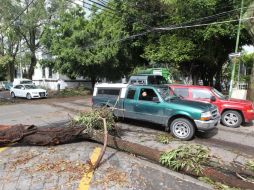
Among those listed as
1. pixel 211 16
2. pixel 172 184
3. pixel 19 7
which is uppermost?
pixel 19 7

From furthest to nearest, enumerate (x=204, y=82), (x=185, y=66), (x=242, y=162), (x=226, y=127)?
(x=204, y=82) → (x=185, y=66) → (x=226, y=127) → (x=242, y=162)

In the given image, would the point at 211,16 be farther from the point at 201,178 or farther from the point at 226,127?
the point at 201,178

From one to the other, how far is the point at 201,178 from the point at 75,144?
11.8 ft

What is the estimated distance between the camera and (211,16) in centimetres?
1552

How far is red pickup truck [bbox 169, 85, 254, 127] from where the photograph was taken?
973 cm

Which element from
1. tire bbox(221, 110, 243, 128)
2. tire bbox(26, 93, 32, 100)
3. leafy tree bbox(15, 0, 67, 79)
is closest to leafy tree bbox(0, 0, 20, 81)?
leafy tree bbox(15, 0, 67, 79)

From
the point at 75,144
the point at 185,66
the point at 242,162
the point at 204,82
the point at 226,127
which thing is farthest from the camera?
the point at 204,82

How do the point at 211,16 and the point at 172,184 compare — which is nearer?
the point at 172,184

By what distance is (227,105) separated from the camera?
995cm

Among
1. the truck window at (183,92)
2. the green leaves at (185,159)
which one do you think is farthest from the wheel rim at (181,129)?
the truck window at (183,92)

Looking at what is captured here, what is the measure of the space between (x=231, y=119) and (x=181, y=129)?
3340mm

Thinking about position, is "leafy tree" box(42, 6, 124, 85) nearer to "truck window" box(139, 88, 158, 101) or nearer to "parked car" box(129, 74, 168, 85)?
"parked car" box(129, 74, 168, 85)

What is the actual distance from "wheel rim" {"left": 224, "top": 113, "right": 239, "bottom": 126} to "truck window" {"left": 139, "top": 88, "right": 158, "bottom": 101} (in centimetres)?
359

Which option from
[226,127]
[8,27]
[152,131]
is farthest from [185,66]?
[8,27]
